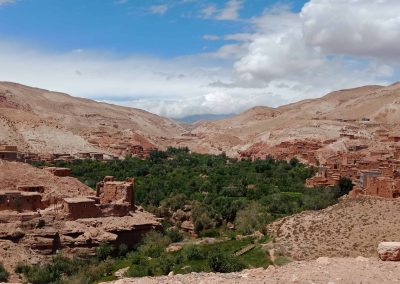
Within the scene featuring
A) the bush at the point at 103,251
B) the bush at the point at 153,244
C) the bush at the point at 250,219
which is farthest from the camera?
the bush at the point at 250,219

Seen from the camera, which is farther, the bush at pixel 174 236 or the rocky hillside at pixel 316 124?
the rocky hillside at pixel 316 124

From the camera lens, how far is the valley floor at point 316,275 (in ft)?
29.7

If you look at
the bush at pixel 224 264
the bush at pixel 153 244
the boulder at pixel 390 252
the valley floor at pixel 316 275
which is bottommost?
the bush at pixel 153 244

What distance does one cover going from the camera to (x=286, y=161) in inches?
2635

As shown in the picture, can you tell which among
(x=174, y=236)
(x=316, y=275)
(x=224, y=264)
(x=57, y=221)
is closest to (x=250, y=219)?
(x=174, y=236)

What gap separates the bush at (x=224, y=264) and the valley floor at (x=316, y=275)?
8.32 meters

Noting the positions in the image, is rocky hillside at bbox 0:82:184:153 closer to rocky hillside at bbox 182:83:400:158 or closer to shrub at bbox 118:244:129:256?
rocky hillside at bbox 182:83:400:158

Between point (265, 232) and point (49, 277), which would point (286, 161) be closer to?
point (265, 232)

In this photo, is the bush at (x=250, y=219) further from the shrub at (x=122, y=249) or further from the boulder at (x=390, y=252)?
the boulder at (x=390, y=252)

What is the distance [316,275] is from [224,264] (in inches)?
385

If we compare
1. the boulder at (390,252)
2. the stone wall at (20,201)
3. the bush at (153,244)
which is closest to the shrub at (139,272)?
the bush at (153,244)

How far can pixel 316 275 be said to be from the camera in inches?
362

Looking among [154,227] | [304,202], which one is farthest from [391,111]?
[154,227]

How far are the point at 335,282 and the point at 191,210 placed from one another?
2888 centimetres
